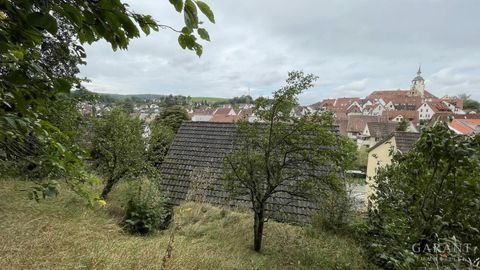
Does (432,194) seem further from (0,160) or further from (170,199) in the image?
(170,199)

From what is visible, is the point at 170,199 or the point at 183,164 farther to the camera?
the point at 183,164

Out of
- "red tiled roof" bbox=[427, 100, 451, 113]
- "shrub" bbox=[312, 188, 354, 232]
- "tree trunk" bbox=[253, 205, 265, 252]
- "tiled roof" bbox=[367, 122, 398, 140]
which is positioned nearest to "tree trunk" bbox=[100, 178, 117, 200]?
"tree trunk" bbox=[253, 205, 265, 252]

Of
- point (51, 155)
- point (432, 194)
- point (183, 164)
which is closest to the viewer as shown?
point (51, 155)

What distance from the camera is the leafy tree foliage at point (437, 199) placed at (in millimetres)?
2514

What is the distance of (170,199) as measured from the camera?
8773 mm

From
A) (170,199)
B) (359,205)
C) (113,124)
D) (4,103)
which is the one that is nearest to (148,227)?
(170,199)

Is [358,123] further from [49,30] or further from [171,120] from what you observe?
[49,30]

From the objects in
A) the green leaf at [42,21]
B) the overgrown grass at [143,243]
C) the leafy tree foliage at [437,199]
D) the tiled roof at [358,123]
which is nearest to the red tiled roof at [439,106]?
the tiled roof at [358,123]

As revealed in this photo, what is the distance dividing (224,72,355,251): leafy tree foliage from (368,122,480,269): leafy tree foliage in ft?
6.51

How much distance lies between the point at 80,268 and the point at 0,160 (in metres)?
1.48

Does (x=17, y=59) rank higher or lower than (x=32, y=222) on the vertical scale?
higher

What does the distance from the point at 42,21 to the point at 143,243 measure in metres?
4.18

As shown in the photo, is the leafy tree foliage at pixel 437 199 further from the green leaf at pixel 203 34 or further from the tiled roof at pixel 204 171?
the tiled roof at pixel 204 171

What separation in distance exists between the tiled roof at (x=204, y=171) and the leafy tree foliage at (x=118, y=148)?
1.37m
